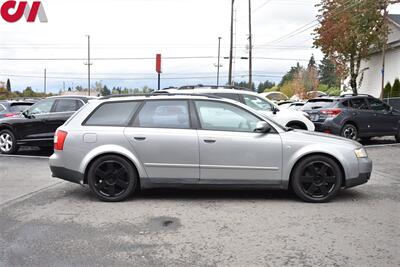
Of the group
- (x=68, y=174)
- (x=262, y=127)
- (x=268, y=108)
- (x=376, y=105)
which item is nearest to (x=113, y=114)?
(x=68, y=174)

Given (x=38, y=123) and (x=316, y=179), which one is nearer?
(x=316, y=179)

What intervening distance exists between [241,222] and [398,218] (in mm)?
2017

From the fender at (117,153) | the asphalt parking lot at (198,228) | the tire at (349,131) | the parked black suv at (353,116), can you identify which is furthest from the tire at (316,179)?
the tire at (349,131)

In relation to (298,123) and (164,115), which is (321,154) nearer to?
(164,115)

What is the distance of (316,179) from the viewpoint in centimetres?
686

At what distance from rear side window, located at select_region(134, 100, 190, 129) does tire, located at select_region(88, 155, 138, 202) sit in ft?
2.13

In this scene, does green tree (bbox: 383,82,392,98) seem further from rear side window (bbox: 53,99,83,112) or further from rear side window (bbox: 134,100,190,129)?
rear side window (bbox: 134,100,190,129)

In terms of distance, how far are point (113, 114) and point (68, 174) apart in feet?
3.64

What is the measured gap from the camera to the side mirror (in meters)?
6.77

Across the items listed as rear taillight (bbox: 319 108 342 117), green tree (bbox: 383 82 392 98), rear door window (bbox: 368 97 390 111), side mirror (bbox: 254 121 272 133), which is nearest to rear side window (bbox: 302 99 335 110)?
rear taillight (bbox: 319 108 342 117)

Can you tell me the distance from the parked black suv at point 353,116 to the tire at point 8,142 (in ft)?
28.1

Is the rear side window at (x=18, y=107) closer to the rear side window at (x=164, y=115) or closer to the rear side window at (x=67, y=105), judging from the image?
the rear side window at (x=67, y=105)

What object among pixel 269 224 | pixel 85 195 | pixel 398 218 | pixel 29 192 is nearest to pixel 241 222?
pixel 269 224

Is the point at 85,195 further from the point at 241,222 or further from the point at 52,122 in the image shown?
the point at 52,122
